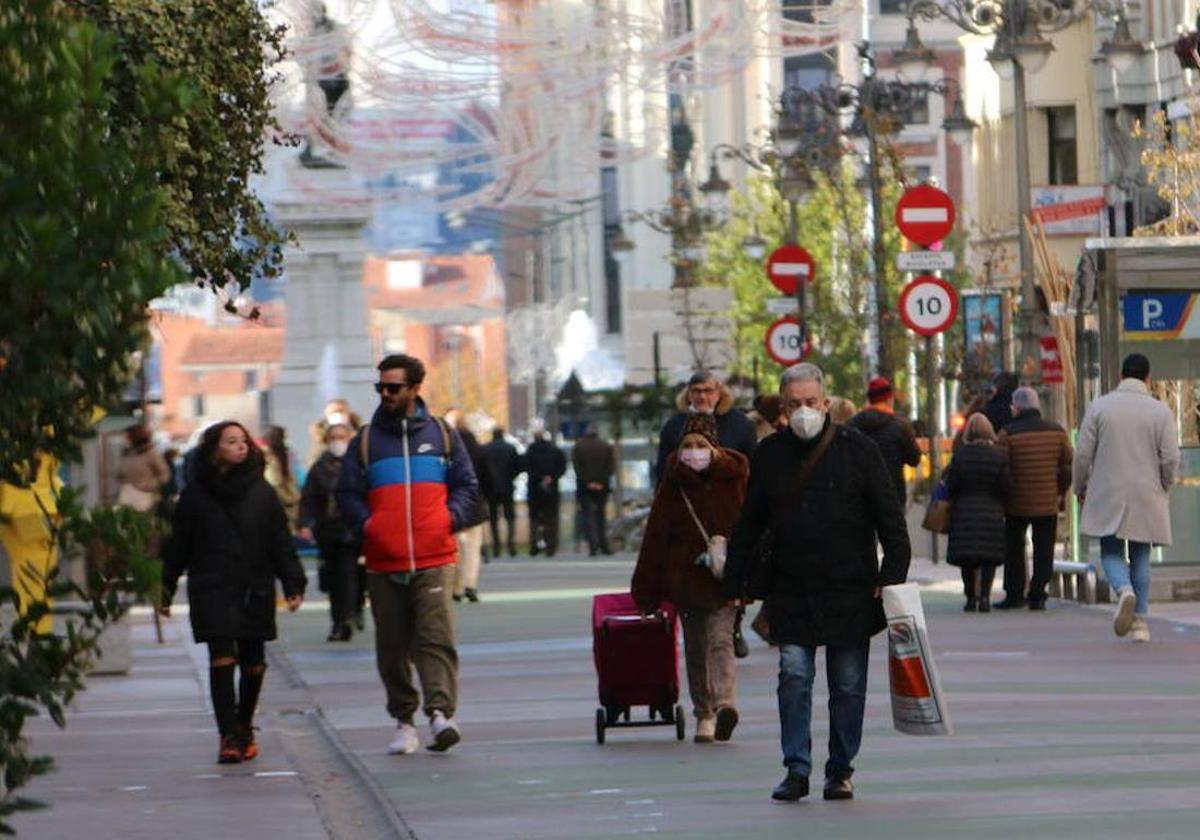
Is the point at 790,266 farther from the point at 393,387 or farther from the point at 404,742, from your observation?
the point at 393,387

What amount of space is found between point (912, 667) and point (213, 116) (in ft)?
23.5

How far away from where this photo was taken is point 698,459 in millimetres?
16734

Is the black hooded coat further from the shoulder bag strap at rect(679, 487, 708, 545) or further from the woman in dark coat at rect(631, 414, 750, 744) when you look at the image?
the shoulder bag strap at rect(679, 487, 708, 545)

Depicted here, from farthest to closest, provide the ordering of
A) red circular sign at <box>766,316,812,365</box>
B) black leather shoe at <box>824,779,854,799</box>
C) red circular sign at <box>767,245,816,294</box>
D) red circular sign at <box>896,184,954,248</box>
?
red circular sign at <box>767,245,816,294</box> → red circular sign at <box>766,316,812,365</box> → red circular sign at <box>896,184,954,248</box> → black leather shoe at <box>824,779,854,799</box>

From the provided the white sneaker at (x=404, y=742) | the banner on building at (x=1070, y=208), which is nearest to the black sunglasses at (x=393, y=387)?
the white sneaker at (x=404, y=742)

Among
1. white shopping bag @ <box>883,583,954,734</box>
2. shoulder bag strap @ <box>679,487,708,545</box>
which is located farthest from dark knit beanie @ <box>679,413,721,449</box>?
white shopping bag @ <box>883,583,954,734</box>

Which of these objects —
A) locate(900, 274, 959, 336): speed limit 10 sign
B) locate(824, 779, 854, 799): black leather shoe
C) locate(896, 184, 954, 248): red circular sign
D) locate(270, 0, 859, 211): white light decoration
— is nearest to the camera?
Answer: locate(824, 779, 854, 799): black leather shoe

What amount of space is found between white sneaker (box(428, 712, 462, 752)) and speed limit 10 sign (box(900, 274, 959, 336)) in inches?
677

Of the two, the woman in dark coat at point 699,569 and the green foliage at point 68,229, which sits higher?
the green foliage at point 68,229

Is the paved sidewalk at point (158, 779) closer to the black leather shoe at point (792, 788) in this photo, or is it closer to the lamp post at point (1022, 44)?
the black leather shoe at point (792, 788)

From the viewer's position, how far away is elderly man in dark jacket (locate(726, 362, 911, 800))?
43.9 feet

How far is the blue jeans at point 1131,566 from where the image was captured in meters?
23.1

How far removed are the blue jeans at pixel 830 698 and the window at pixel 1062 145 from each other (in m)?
55.0

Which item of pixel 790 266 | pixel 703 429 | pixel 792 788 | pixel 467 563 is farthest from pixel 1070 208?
pixel 792 788
